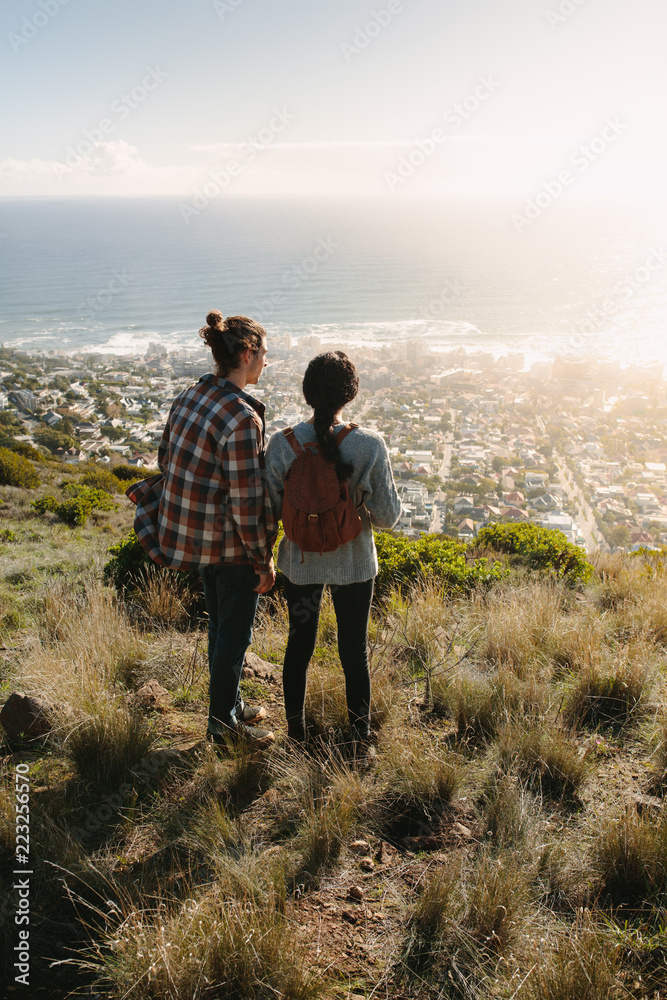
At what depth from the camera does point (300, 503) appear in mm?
1962

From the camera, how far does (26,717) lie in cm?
246

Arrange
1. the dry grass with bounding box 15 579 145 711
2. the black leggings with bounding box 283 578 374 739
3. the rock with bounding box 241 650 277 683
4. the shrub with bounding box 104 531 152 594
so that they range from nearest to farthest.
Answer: the black leggings with bounding box 283 578 374 739
the dry grass with bounding box 15 579 145 711
the rock with bounding box 241 650 277 683
the shrub with bounding box 104 531 152 594

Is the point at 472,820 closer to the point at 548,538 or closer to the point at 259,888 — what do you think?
the point at 259,888

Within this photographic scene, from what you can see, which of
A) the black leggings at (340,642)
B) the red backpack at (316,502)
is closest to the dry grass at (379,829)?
the black leggings at (340,642)

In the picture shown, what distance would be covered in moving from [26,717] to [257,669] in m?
1.22

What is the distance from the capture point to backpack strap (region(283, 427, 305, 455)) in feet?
6.64

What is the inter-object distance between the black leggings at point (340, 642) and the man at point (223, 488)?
0.19 meters

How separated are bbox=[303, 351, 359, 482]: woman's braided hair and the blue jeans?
652 mm

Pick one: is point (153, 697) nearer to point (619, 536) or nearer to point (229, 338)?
point (229, 338)

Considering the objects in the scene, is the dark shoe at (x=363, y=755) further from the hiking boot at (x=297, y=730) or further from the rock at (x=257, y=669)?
the rock at (x=257, y=669)

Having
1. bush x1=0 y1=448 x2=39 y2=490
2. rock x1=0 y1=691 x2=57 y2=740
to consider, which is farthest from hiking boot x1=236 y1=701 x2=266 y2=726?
bush x1=0 y1=448 x2=39 y2=490
